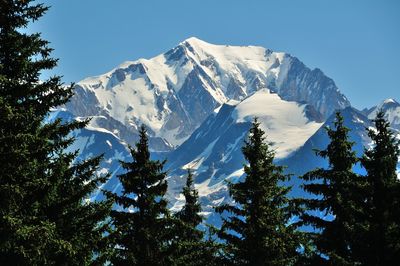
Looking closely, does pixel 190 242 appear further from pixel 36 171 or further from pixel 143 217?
pixel 36 171

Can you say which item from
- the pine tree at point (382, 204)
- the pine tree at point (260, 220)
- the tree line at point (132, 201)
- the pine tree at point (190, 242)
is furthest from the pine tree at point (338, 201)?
the pine tree at point (190, 242)

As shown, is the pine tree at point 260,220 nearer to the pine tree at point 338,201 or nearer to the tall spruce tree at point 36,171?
the pine tree at point 338,201

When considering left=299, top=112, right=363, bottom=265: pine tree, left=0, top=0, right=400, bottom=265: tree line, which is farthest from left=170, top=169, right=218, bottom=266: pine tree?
left=299, top=112, right=363, bottom=265: pine tree

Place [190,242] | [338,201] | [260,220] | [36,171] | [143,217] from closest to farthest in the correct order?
1. [36,171]
2. [338,201]
3. [260,220]
4. [143,217]
5. [190,242]

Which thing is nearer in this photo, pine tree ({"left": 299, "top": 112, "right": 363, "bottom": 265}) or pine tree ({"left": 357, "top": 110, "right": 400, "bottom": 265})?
pine tree ({"left": 357, "top": 110, "right": 400, "bottom": 265})

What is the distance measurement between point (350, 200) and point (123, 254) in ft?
31.8

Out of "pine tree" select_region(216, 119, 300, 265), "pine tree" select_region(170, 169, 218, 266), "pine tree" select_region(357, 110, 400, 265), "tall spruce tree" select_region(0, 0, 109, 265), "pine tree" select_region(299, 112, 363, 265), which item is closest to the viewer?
"tall spruce tree" select_region(0, 0, 109, 265)

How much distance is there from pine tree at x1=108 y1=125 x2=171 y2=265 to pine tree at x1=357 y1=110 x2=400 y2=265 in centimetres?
880

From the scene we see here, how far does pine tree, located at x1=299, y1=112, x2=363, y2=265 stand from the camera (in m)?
21.5

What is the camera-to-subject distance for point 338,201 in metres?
23.2

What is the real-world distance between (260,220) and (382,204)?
16.9ft

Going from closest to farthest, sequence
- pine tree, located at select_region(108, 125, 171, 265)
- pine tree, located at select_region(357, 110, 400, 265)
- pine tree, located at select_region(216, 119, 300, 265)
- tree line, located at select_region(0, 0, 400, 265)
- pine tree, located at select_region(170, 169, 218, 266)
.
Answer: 1. tree line, located at select_region(0, 0, 400, 265)
2. pine tree, located at select_region(357, 110, 400, 265)
3. pine tree, located at select_region(216, 119, 300, 265)
4. pine tree, located at select_region(108, 125, 171, 265)
5. pine tree, located at select_region(170, 169, 218, 266)

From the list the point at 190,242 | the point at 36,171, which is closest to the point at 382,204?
the point at 190,242

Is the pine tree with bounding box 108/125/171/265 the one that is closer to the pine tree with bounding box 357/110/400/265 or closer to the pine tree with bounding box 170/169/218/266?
the pine tree with bounding box 170/169/218/266
